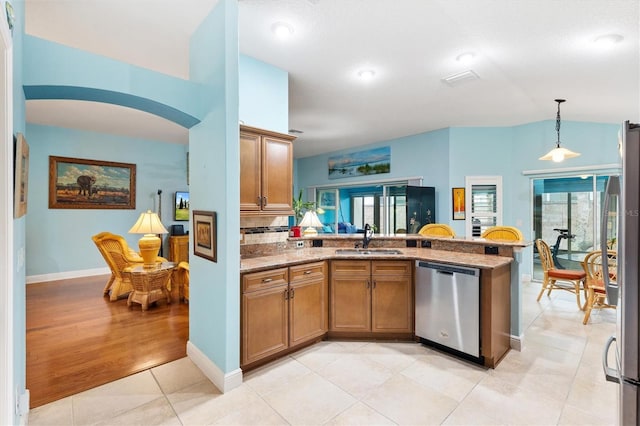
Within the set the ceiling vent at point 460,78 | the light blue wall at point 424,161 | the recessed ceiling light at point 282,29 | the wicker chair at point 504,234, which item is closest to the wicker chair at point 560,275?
the wicker chair at point 504,234

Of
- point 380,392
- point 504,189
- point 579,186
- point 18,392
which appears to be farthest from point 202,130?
point 579,186

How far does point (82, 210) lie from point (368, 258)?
19.2 feet

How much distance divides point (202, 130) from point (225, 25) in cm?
86

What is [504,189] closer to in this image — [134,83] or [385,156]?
[385,156]

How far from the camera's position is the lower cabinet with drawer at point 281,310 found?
257 cm

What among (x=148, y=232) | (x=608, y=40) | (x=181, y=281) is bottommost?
(x=181, y=281)

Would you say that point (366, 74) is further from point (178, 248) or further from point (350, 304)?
point (178, 248)

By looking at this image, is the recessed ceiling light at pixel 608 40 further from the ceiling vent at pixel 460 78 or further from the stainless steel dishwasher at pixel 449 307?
the stainless steel dishwasher at pixel 449 307

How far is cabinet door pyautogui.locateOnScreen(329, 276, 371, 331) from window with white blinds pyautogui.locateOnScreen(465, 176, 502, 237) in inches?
145

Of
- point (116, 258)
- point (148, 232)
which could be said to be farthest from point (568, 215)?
point (116, 258)

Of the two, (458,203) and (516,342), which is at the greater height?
(458,203)

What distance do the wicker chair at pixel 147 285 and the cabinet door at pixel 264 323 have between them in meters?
2.40

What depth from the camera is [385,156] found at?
7.09 meters

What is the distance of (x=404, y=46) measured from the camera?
2.98 meters
